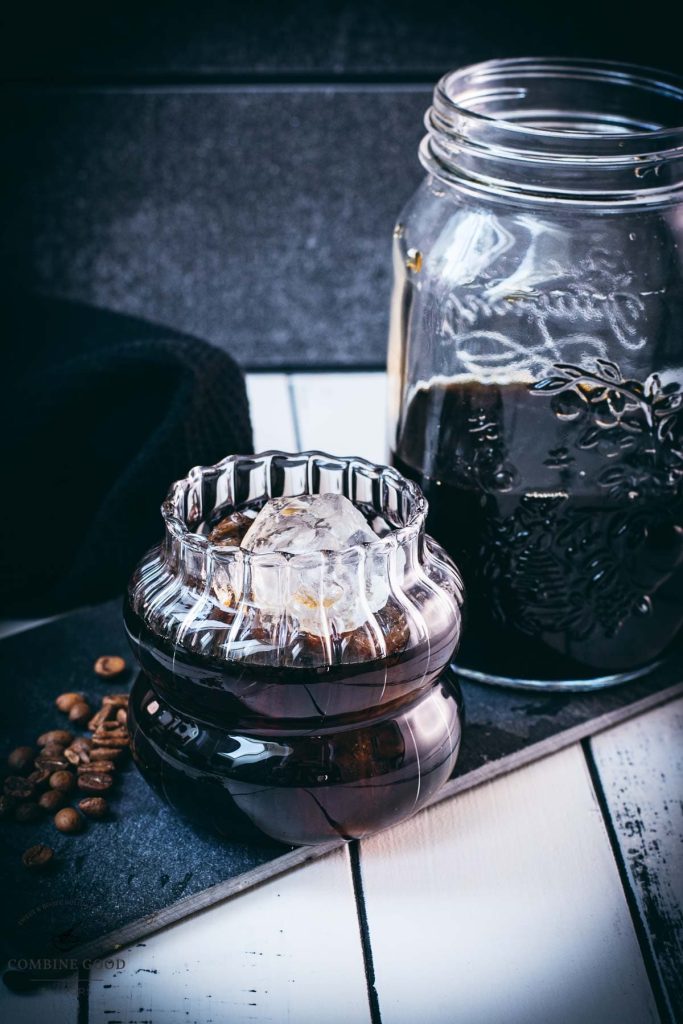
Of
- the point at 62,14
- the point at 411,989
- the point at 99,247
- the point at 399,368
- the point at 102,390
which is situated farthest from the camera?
the point at 99,247

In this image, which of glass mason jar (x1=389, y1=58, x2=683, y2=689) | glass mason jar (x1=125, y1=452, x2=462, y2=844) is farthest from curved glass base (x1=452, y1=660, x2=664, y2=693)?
glass mason jar (x1=125, y1=452, x2=462, y2=844)

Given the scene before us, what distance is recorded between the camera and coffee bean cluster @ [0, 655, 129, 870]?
553 millimetres

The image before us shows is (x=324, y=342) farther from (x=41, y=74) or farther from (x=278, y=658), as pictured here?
(x=278, y=658)

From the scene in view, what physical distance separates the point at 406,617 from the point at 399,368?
0.62ft

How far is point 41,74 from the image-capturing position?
953mm

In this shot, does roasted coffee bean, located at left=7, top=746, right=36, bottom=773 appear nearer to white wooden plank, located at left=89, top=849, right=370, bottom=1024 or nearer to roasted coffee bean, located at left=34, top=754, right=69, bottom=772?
roasted coffee bean, located at left=34, top=754, right=69, bottom=772

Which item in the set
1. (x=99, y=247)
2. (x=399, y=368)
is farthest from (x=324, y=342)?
(x=399, y=368)

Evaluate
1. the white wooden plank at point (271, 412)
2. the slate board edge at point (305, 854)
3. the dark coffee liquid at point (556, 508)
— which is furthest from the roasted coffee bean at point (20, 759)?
the white wooden plank at point (271, 412)

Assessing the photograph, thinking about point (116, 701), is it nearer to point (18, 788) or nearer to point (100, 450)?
point (18, 788)

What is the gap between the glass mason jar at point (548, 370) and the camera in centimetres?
57

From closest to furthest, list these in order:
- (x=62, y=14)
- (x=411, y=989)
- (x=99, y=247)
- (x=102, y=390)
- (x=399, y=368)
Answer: (x=411, y=989)
(x=399, y=368)
(x=102, y=390)
(x=62, y=14)
(x=99, y=247)

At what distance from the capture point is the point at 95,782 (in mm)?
570

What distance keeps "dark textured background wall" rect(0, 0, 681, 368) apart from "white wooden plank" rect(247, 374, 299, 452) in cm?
6

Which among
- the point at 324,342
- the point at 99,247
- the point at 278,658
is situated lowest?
the point at 324,342
